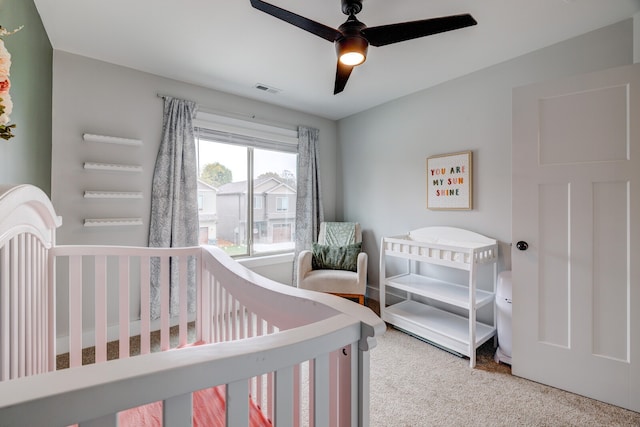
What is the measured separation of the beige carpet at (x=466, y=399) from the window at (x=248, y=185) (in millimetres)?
1923

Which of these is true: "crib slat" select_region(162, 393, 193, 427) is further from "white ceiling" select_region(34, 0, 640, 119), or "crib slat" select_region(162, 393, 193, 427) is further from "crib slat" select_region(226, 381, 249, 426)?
"white ceiling" select_region(34, 0, 640, 119)

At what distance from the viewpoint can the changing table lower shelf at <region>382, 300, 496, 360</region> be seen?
7.27 ft

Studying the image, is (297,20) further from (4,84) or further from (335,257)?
(335,257)

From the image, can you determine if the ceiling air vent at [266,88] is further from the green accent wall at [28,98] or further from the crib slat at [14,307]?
the crib slat at [14,307]

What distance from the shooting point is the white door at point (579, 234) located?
5.33 ft

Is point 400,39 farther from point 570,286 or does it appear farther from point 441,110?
point 570,286

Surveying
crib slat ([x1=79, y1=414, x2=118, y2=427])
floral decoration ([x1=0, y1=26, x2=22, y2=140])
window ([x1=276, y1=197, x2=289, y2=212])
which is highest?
floral decoration ([x1=0, y1=26, x2=22, y2=140])

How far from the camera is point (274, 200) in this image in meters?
3.58

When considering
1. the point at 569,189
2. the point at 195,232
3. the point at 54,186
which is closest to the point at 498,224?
the point at 569,189

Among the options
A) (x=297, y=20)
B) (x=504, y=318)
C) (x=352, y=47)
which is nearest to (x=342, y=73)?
(x=352, y=47)

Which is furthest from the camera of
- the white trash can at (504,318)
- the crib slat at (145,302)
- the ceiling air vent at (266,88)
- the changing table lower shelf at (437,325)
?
the ceiling air vent at (266,88)

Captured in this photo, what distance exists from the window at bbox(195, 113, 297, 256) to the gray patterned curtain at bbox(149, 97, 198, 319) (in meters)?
0.18

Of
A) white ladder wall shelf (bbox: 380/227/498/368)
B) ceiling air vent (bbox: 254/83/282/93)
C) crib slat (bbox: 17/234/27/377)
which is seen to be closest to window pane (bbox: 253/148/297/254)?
ceiling air vent (bbox: 254/83/282/93)

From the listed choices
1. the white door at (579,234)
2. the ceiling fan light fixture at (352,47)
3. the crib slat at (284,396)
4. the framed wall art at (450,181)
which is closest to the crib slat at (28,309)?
the crib slat at (284,396)
